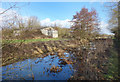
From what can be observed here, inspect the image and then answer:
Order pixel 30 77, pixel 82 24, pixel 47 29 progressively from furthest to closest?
1. pixel 47 29
2. pixel 82 24
3. pixel 30 77

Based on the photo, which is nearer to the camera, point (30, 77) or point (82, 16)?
point (30, 77)

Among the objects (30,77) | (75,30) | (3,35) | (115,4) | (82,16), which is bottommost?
(30,77)

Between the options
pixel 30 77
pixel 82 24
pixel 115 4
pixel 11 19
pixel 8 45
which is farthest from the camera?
pixel 82 24

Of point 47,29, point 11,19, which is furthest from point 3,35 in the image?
point 47,29

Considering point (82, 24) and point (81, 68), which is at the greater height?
point (82, 24)

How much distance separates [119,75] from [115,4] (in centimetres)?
411

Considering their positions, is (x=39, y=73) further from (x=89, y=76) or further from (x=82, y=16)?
(x=82, y=16)

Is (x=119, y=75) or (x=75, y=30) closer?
(x=119, y=75)

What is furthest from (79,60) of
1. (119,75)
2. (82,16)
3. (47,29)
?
(47,29)

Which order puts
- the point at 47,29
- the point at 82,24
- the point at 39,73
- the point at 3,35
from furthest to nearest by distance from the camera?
1. the point at 47,29
2. the point at 82,24
3. the point at 39,73
4. the point at 3,35

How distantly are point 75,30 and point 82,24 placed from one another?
0.63 metres

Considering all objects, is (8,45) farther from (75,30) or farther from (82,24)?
(82,24)

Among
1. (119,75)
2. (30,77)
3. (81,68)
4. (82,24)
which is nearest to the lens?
(81,68)

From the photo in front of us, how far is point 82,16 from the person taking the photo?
5691mm
